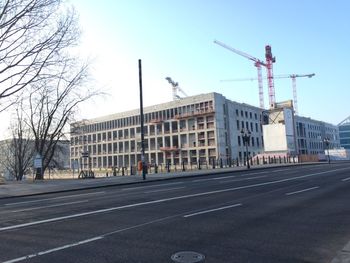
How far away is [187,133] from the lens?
112 m

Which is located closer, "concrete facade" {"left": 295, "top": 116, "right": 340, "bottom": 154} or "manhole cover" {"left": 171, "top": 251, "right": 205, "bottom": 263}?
"manhole cover" {"left": 171, "top": 251, "right": 205, "bottom": 263}

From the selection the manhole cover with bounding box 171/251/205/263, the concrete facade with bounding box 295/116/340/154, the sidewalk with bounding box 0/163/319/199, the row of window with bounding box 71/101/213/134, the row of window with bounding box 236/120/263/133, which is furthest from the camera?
the concrete facade with bounding box 295/116/340/154

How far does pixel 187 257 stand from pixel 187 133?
348 ft

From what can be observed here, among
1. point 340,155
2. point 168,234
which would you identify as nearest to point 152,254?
point 168,234

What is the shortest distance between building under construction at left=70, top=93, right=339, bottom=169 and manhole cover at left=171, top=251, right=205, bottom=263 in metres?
76.0

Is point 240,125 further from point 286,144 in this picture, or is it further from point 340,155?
point 286,144

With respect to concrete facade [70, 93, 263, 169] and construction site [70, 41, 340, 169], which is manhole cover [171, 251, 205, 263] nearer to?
construction site [70, 41, 340, 169]

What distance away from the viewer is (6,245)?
7422mm

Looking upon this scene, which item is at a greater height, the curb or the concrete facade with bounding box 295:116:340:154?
the concrete facade with bounding box 295:116:340:154

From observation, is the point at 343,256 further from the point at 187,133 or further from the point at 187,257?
the point at 187,133

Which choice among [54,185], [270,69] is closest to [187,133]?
[270,69]

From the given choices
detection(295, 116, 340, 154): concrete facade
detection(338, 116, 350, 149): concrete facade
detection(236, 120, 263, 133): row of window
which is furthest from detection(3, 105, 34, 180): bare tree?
detection(338, 116, 350, 149): concrete facade

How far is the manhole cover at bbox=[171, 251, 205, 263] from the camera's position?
6.20 m

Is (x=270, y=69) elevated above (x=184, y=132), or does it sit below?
above
